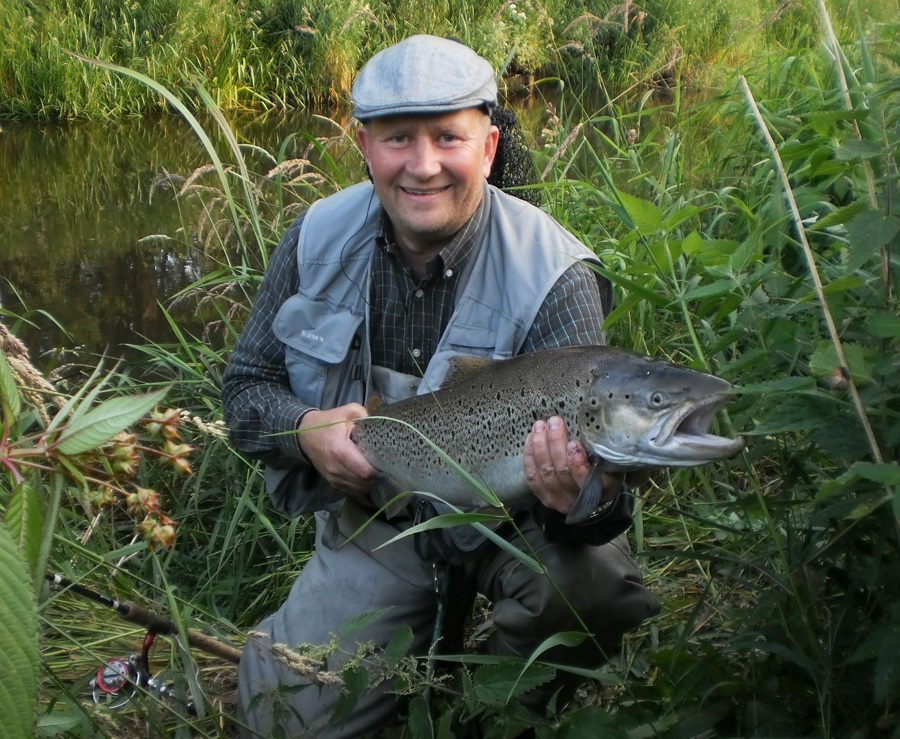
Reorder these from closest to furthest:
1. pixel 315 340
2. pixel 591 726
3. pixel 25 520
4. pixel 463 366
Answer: pixel 25 520
pixel 591 726
pixel 463 366
pixel 315 340

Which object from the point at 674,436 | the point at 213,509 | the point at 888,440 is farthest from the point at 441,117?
the point at 213,509

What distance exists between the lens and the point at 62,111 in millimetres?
10852

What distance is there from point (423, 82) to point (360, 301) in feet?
2.01

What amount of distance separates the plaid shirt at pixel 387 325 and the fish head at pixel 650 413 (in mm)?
484

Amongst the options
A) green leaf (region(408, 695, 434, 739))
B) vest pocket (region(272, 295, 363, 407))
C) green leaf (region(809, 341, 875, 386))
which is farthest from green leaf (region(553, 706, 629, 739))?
vest pocket (region(272, 295, 363, 407))

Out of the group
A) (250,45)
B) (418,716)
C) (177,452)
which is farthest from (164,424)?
(250,45)

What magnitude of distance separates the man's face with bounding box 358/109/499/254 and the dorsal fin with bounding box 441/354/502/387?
43 centimetres

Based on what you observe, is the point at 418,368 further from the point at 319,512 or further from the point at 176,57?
the point at 176,57

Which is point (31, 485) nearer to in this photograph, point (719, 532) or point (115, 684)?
point (115, 684)

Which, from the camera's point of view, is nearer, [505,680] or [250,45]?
[505,680]

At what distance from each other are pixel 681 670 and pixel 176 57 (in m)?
10.1

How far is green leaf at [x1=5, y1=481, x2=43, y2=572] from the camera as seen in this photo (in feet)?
3.93

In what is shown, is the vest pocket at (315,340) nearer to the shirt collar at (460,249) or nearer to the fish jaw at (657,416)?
the shirt collar at (460,249)

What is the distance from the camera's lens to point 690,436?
2123mm
